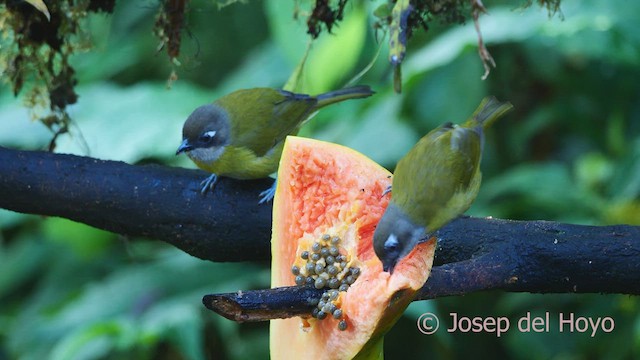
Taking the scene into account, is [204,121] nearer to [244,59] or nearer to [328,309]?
Result: [328,309]

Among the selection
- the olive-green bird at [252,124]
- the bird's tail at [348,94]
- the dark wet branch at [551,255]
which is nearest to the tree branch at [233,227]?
the dark wet branch at [551,255]

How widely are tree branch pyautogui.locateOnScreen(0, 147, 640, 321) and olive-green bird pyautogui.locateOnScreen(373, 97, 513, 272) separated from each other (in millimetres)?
72

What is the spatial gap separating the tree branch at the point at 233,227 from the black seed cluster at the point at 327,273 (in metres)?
0.21

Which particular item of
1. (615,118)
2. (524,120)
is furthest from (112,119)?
(615,118)

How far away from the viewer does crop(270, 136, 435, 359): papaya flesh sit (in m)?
1.69

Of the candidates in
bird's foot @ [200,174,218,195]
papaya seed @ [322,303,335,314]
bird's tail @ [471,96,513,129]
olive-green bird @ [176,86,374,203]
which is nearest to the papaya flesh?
papaya seed @ [322,303,335,314]

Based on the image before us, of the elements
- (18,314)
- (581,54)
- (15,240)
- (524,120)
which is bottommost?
(18,314)

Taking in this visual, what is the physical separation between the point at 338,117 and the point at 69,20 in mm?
1486

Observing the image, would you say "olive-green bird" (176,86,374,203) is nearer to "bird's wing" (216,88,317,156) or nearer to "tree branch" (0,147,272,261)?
"bird's wing" (216,88,317,156)

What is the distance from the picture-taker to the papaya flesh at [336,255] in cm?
169

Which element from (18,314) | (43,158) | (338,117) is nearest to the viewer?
(43,158)

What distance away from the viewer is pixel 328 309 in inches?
67.1

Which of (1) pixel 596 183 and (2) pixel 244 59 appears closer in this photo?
(1) pixel 596 183

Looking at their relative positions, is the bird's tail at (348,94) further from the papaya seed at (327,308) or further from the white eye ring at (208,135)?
the papaya seed at (327,308)
